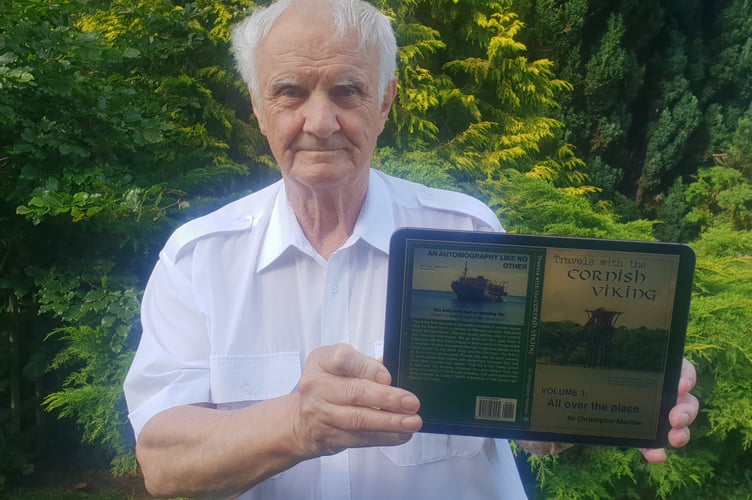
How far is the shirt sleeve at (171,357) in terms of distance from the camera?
0.98 m

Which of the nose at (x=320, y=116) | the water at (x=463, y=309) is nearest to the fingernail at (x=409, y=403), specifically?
the water at (x=463, y=309)

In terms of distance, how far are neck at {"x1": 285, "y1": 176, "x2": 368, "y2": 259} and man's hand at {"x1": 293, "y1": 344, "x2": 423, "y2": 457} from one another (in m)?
0.35

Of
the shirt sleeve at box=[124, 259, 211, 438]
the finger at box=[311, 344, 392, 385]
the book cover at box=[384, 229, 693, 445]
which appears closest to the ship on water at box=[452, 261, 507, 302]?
the book cover at box=[384, 229, 693, 445]

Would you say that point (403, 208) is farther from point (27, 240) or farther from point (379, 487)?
point (27, 240)

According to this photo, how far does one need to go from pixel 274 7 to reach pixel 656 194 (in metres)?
2.20

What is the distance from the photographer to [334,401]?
732 millimetres

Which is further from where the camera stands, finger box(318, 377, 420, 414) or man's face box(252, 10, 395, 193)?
man's face box(252, 10, 395, 193)

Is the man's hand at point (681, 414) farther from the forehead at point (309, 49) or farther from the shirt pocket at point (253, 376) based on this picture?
the forehead at point (309, 49)

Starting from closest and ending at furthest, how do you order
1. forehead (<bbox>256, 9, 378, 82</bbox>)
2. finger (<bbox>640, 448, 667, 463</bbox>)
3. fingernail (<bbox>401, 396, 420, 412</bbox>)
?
fingernail (<bbox>401, 396, 420, 412</bbox>) < finger (<bbox>640, 448, 667, 463</bbox>) < forehead (<bbox>256, 9, 378, 82</bbox>)

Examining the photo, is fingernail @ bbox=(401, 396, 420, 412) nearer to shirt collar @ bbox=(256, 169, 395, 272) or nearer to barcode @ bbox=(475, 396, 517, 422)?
barcode @ bbox=(475, 396, 517, 422)

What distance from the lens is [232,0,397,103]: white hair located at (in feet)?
3.10

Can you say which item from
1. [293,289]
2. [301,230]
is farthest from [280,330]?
[301,230]

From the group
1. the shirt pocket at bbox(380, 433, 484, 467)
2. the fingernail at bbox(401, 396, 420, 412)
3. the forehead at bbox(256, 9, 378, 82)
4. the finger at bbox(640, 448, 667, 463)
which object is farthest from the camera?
the shirt pocket at bbox(380, 433, 484, 467)

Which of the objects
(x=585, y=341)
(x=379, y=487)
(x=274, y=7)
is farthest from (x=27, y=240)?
(x=585, y=341)
